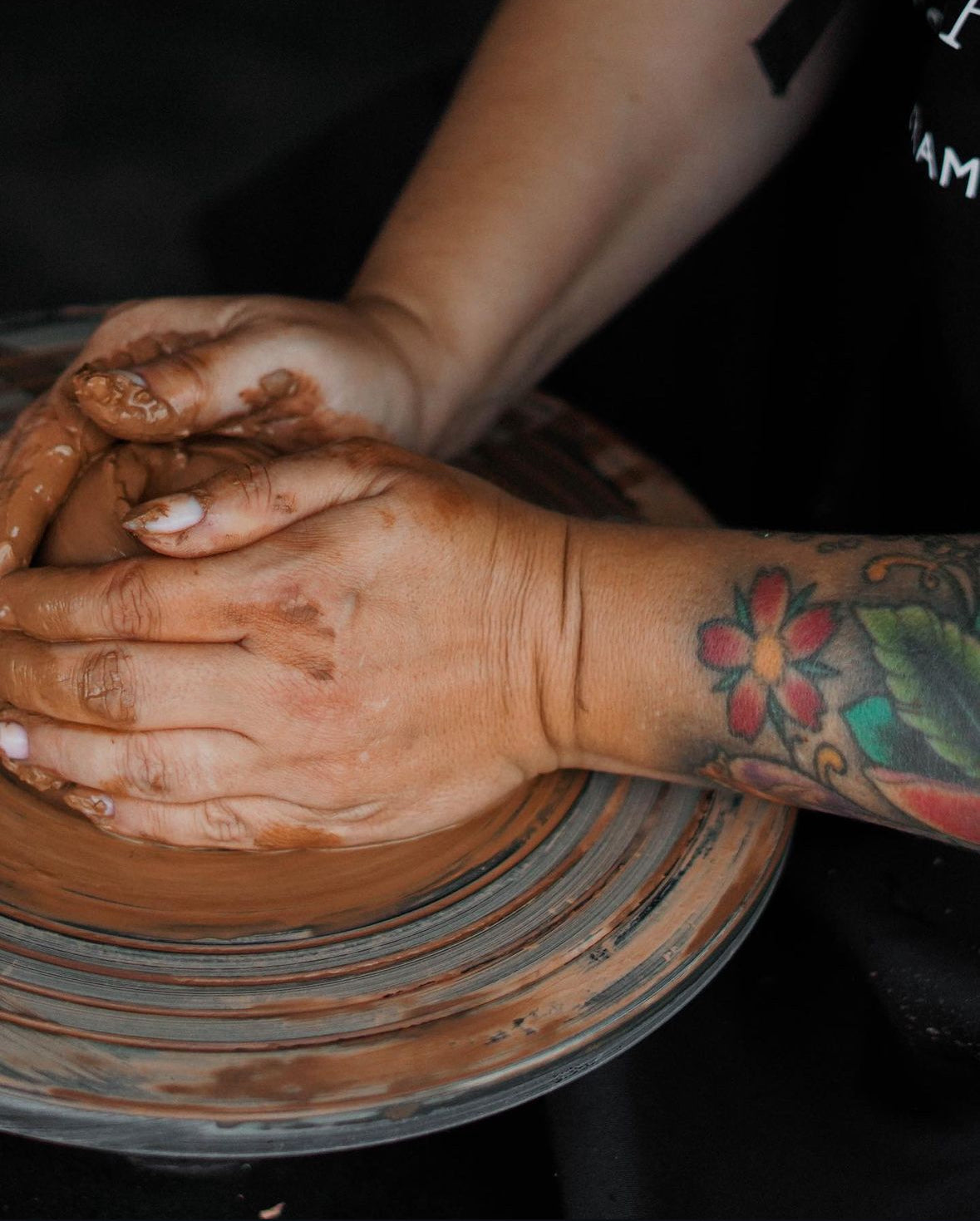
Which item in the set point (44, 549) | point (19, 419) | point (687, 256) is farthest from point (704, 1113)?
point (687, 256)

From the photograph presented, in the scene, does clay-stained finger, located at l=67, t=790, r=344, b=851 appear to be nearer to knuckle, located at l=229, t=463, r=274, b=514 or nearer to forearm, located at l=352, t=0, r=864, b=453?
knuckle, located at l=229, t=463, r=274, b=514

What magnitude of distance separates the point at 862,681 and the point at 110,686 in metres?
0.60

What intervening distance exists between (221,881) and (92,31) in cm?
143

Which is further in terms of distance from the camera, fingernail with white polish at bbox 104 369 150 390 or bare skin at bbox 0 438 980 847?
fingernail with white polish at bbox 104 369 150 390

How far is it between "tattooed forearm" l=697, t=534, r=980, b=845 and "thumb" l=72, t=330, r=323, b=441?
19.0 inches

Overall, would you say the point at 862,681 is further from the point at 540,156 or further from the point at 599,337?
the point at 599,337

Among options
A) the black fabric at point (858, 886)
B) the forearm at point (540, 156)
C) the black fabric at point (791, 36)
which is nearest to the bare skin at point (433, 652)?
the black fabric at point (858, 886)

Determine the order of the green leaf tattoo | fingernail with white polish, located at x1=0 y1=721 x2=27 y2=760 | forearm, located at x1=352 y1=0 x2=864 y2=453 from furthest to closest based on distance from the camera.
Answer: forearm, located at x1=352 y1=0 x2=864 y2=453, fingernail with white polish, located at x1=0 y1=721 x2=27 y2=760, the green leaf tattoo

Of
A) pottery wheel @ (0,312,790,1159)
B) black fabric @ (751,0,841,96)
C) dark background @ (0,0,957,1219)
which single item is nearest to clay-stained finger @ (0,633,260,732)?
pottery wheel @ (0,312,790,1159)

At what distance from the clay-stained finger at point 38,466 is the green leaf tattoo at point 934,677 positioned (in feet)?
2.33

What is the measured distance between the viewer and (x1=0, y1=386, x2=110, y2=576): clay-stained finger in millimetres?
1146

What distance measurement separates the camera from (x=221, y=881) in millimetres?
1063

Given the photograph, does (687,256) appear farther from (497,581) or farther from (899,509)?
(497,581)

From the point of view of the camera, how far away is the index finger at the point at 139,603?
1.05 metres
